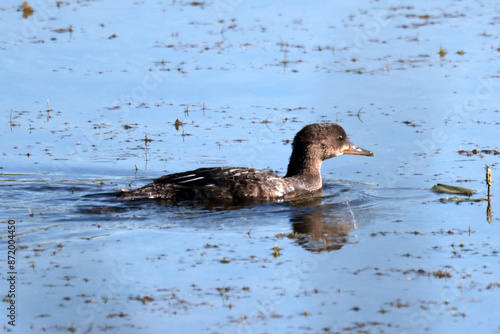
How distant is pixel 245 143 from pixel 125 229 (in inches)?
151

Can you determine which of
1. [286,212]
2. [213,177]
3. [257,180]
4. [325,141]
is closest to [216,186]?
[213,177]

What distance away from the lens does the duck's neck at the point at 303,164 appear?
12602mm

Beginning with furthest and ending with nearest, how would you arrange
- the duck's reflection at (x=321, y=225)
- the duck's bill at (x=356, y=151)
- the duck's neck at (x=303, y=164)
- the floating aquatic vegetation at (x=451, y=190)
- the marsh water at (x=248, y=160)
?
the duck's bill at (x=356, y=151) < the duck's neck at (x=303, y=164) < the floating aquatic vegetation at (x=451, y=190) < the duck's reflection at (x=321, y=225) < the marsh water at (x=248, y=160)

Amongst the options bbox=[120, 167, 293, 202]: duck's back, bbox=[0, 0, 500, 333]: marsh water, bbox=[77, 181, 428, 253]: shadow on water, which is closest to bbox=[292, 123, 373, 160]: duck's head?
bbox=[0, 0, 500, 333]: marsh water

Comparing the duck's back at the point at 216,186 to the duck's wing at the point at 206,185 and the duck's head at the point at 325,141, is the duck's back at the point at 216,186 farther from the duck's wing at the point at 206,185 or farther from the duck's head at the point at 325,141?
the duck's head at the point at 325,141

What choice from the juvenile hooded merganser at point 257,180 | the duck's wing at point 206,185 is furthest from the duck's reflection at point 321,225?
the duck's wing at point 206,185

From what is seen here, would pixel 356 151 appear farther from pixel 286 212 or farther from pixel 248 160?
pixel 286 212

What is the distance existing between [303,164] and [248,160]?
1.10 m

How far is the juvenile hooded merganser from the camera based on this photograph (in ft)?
38.5

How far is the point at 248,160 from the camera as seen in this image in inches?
530

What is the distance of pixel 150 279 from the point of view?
8.64 m

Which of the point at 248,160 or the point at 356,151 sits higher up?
the point at 356,151

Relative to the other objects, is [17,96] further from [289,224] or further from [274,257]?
[274,257]

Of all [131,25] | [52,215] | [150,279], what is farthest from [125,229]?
[131,25]
